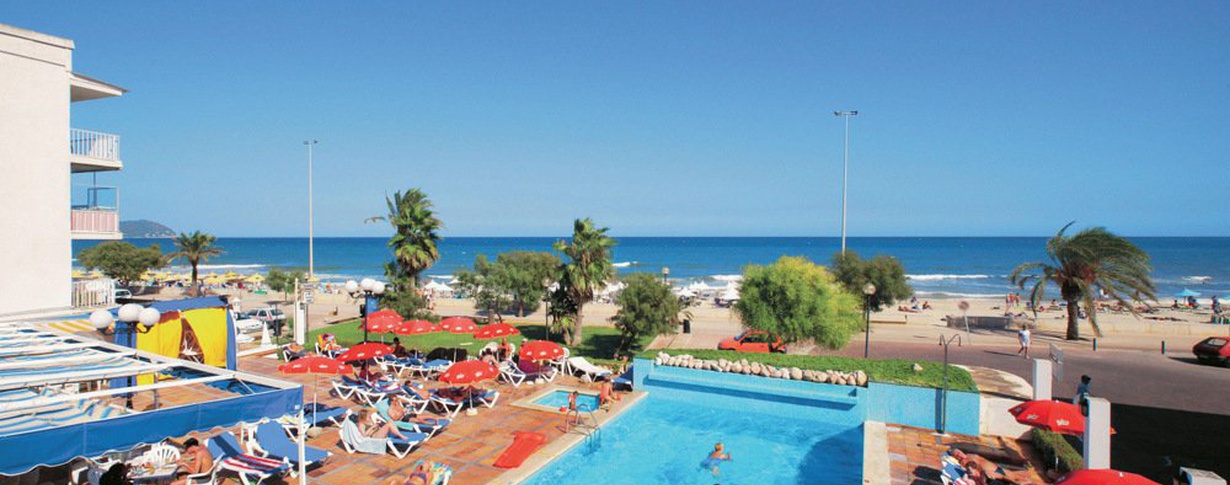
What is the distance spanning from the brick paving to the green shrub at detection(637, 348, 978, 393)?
3.78ft

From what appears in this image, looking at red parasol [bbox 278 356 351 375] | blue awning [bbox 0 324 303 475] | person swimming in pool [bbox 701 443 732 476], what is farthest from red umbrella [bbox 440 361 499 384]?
person swimming in pool [bbox 701 443 732 476]

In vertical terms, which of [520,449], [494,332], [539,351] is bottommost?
[520,449]

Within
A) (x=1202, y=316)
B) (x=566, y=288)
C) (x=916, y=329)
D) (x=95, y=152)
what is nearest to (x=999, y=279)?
(x=1202, y=316)

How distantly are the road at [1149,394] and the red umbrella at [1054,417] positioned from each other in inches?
74.1

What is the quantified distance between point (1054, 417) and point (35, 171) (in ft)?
79.6

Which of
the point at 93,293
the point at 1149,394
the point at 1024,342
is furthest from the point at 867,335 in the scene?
the point at 93,293

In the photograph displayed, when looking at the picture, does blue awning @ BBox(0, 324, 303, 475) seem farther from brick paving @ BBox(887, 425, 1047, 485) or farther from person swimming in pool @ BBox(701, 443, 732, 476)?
brick paving @ BBox(887, 425, 1047, 485)

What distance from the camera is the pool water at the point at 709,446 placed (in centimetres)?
1201

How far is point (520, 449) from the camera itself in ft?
38.8

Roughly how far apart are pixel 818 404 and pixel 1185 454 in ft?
23.4

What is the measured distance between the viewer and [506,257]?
3747 centimetres

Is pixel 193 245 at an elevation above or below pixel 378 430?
above

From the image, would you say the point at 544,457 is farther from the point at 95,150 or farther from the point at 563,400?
the point at 95,150

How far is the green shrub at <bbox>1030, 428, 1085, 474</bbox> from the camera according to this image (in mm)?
11130
